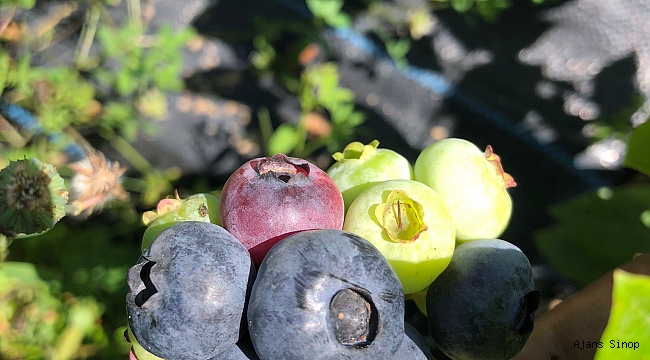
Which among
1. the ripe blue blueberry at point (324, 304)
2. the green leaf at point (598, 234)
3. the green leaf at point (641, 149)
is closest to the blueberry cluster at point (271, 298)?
the ripe blue blueberry at point (324, 304)

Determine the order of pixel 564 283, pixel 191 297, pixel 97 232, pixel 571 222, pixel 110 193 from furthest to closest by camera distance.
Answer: pixel 564 283, pixel 97 232, pixel 571 222, pixel 110 193, pixel 191 297

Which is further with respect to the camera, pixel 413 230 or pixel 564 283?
pixel 564 283

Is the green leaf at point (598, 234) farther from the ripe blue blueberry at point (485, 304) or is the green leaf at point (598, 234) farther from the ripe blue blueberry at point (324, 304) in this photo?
the ripe blue blueberry at point (324, 304)

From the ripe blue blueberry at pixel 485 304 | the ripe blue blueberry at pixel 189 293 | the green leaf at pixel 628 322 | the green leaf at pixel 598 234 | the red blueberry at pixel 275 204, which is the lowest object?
the green leaf at pixel 598 234

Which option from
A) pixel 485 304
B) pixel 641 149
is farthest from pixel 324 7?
pixel 485 304

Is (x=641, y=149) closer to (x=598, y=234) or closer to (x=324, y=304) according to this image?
(x=598, y=234)

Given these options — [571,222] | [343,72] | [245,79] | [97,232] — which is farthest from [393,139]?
[97,232]

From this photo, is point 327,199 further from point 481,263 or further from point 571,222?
point 571,222
